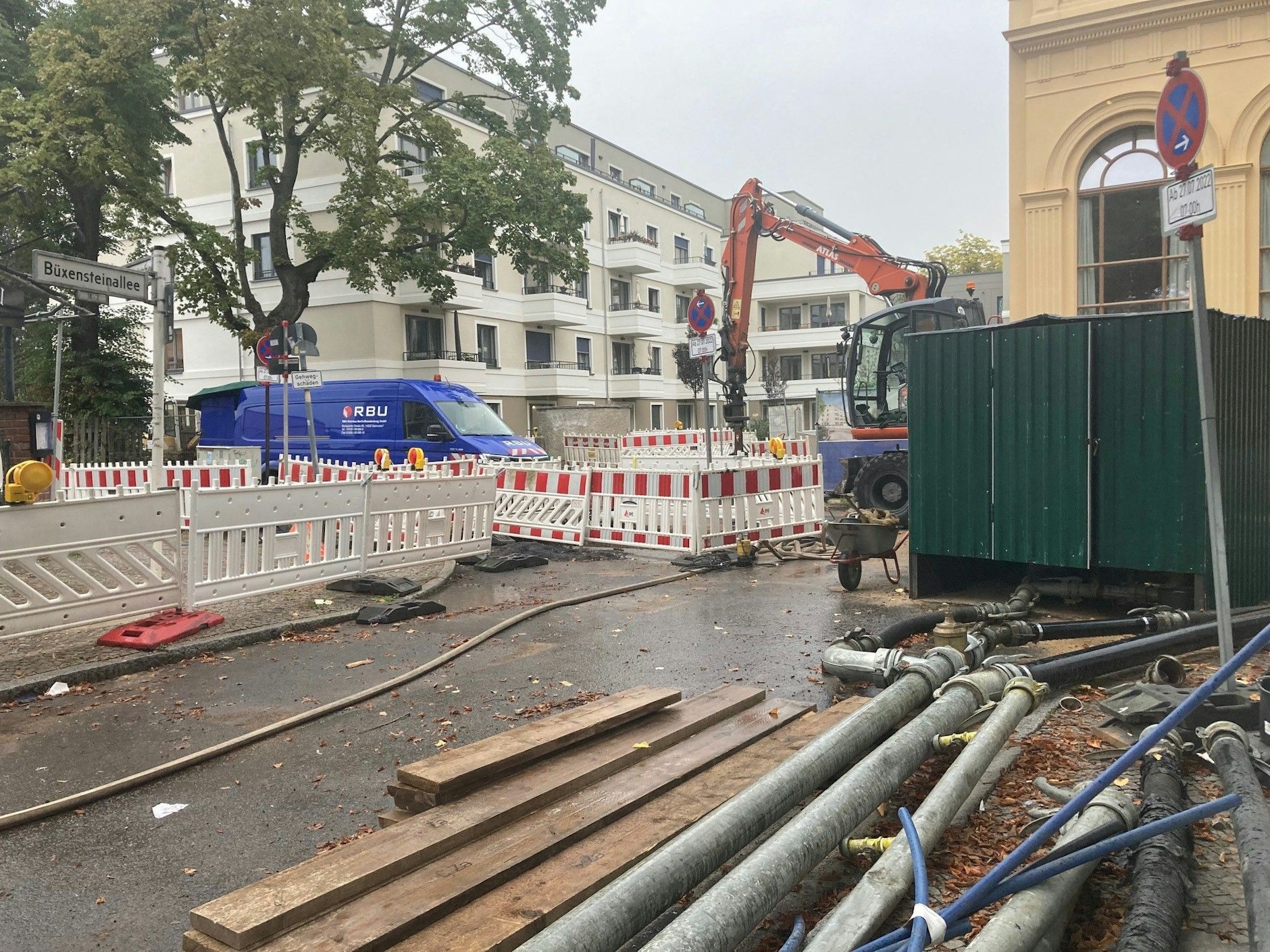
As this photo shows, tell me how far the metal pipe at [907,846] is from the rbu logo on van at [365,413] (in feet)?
56.6

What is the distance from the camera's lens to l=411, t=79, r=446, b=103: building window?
3716 cm

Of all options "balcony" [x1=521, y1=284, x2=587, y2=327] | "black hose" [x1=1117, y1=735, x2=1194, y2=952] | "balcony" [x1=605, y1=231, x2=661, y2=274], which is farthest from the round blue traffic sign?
"balcony" [x1=605, y1=231, x2=661, y2=274]

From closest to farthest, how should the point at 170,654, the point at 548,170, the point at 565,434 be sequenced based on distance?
the point at 170,654
the point at 548,170
the point at 565,434

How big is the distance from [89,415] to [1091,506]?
85.5 feet

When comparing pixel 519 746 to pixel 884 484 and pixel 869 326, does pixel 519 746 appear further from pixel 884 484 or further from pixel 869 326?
pixel 869 326

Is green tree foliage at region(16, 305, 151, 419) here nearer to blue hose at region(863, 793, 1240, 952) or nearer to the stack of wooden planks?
the stack of wooden planks

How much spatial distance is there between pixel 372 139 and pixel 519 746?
2534cm

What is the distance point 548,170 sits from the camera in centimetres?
2873

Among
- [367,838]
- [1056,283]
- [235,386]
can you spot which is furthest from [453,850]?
[235,386]

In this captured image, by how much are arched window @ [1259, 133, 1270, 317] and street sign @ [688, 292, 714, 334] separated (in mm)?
8845

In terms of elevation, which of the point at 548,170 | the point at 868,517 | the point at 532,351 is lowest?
the point at 868,517

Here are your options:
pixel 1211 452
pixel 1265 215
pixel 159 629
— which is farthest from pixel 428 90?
pixel 1211 452

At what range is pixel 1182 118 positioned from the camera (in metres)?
4.88

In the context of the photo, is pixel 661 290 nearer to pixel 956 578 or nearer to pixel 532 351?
pixel 532 351
